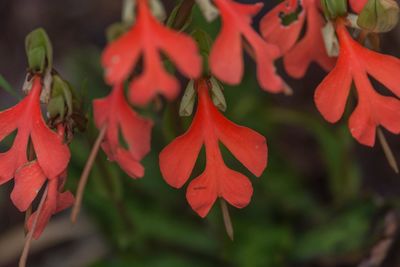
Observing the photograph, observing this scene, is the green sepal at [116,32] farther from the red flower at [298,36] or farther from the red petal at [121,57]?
the red flower at [298,36]

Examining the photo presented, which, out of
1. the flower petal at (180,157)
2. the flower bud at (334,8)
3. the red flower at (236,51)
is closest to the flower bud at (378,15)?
the flower bud at (334,8)

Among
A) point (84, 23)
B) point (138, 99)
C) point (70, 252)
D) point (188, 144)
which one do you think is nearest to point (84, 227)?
point (70, 252)

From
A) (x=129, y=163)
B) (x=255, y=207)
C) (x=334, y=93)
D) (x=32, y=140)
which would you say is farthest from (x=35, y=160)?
(x=255, y=207)

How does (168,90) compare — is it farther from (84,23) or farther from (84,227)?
(84,23)

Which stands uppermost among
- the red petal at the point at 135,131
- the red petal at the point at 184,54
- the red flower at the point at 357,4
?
the red petal at the point at 184,54

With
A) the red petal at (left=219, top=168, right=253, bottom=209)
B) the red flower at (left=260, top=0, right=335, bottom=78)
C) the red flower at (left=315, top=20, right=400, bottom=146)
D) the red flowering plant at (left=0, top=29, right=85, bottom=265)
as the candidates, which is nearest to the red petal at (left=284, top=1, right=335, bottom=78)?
the red flower at (left=260, top=0, right=335, bottom=78)

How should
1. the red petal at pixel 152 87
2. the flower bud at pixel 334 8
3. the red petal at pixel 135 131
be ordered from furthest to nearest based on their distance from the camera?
the flower bud at pixel 334 8, the red petal at pixel 135 131, the red petal at pixel 152 87
